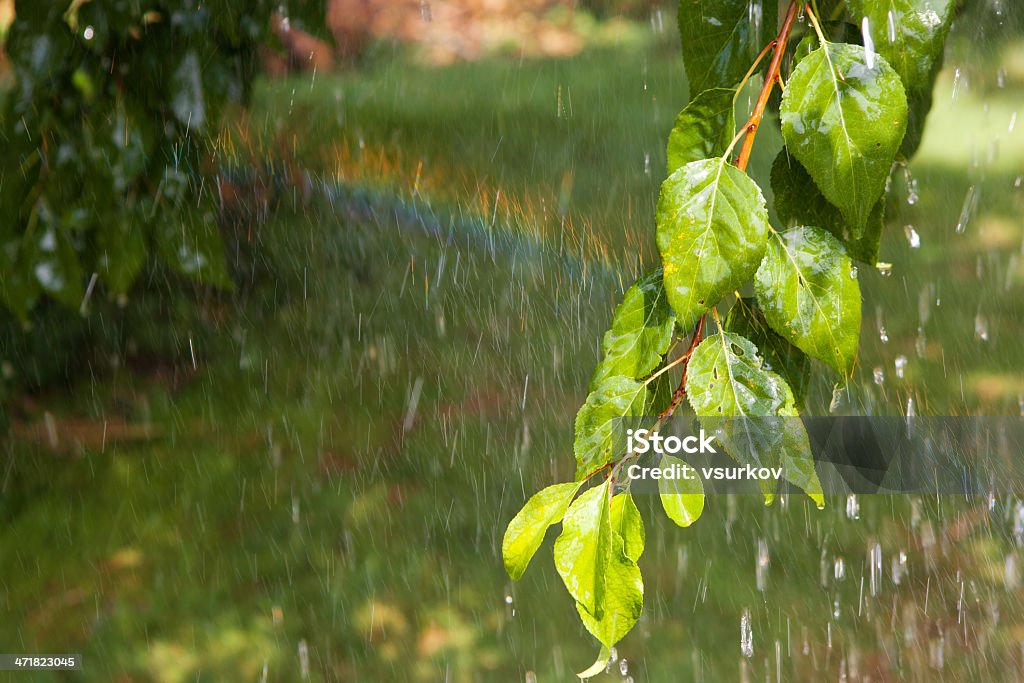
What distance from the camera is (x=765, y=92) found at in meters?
0.40

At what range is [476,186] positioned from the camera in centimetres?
426

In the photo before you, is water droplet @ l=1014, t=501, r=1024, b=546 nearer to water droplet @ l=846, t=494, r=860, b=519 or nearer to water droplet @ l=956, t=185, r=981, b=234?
water droplet @ l=846, t=494, r=860, b=519

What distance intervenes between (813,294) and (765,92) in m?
0.09

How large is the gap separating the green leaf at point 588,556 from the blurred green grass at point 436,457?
1.93m

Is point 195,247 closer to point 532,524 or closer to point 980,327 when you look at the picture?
point 532,524

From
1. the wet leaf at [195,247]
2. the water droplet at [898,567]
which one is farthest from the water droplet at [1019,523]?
the wet leaf at [195,247]

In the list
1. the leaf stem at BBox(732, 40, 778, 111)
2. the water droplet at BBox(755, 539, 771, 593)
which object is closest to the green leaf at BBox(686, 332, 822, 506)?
the leaf stem at BBox(732, 40, 778, 111)

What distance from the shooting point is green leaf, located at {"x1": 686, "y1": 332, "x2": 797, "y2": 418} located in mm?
359

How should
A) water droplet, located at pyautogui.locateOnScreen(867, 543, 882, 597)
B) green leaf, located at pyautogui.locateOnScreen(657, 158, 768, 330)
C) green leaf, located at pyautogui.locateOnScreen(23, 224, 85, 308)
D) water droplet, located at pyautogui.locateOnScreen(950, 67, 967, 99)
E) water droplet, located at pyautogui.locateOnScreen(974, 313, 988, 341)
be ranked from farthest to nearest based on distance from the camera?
water droplet, located at pyautogui.locateOnScreen(950, 67, 967, 99) → water droplet, located at pyautogui.locateOnScreen(974, 313, 988, 341) → water droplet, located at pyautogui.locateOnScreen(867, 543, 882, 597) → green leaf, located at pyautogui.locateOnScreen(23, 224, 85, 308) → green leaf, located at pyautogui.locateOnScreen(657, 158, 768, 330)

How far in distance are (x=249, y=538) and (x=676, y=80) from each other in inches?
129

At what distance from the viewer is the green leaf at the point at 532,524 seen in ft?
1.23

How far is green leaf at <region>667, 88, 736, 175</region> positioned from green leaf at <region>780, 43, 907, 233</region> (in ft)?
0.09

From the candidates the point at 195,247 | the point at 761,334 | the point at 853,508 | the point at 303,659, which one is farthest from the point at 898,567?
the point at 761,334

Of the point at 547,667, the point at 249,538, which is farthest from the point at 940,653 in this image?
the point at 249,538
